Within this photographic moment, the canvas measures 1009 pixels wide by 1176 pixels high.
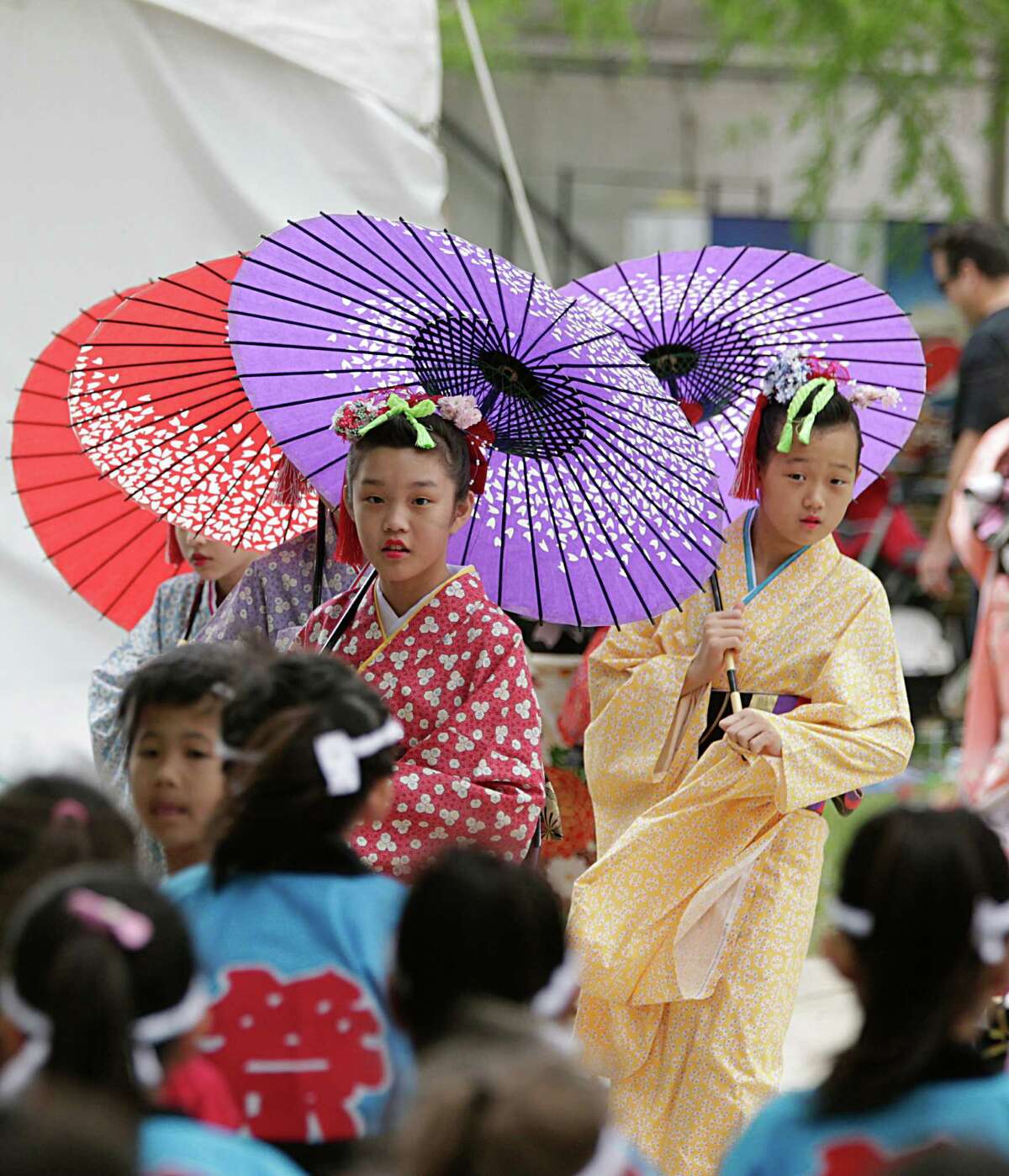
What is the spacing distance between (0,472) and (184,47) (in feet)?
4.55

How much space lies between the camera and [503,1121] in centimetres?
168

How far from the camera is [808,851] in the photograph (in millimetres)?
3773

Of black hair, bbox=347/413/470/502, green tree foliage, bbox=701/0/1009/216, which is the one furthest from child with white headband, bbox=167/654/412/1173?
green tree foliage, bbox=701/0/1009/216

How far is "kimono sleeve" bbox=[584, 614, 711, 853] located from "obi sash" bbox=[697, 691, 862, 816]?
18 mm

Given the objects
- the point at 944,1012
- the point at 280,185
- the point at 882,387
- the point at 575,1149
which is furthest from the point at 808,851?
the point at 280,185

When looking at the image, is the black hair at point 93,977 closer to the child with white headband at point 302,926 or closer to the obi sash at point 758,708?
the child with white headband at point 302,926

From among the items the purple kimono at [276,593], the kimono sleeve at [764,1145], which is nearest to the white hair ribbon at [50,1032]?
the kimono sleeve at [764,1145]

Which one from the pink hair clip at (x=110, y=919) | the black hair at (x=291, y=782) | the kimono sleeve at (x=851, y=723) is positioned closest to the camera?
the pink hair clip at (x=110, y=919)

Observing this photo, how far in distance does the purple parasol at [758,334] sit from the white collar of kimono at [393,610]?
918 mm

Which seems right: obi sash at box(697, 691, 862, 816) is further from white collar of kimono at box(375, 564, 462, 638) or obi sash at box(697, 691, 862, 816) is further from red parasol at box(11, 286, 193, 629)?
red parasol at box(11, 286, 193, 629)

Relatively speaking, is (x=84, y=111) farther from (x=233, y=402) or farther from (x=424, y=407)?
(x=424, y=407)

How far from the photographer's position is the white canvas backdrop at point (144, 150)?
17.9 ft

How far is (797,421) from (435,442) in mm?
797

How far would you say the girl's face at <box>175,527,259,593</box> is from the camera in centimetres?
402
